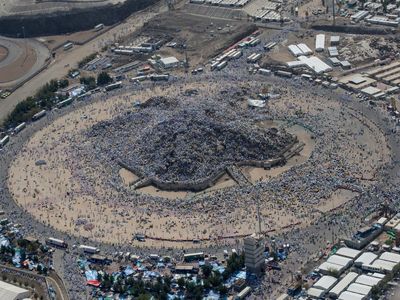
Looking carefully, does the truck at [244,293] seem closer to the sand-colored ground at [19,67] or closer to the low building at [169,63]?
the low building at [169,63]

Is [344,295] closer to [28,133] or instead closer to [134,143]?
[134,143]

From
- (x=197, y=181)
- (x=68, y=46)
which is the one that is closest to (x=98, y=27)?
(x=68, y=46)

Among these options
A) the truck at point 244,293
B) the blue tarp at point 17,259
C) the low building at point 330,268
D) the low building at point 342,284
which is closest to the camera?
the low building at point 342,284

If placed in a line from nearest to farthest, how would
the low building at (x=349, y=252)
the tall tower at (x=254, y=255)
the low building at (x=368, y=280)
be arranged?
the low building at (x=368, y=280) < the tall tower at (x=254, y=255) < the low building at (x=349, y=252)

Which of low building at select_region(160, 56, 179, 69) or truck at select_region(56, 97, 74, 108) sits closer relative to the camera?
truck at select_region(56, 97, 74, 108)

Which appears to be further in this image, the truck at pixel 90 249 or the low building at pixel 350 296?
the truck at pixel 90 249

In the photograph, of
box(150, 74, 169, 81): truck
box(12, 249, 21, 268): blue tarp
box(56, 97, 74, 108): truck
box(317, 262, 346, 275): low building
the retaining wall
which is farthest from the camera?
box(150, 74, 169, 81): truck

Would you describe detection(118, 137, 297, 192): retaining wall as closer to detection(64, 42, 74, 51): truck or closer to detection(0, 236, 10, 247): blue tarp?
detection(0, 236, 10, 247): blue tarp

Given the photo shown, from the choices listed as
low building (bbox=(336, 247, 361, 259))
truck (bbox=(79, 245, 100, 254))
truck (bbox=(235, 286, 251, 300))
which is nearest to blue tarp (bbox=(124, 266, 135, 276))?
truck (bbox=(79, 245, 100, 254))

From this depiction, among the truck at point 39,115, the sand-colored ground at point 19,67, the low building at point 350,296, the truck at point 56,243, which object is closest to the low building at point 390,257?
the low building at point 350,296

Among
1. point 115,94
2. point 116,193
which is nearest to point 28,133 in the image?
point 115,94
